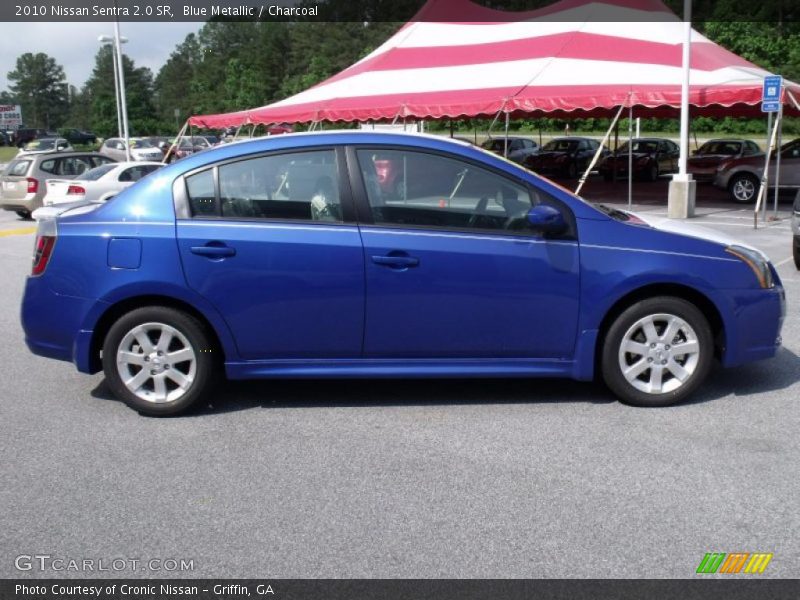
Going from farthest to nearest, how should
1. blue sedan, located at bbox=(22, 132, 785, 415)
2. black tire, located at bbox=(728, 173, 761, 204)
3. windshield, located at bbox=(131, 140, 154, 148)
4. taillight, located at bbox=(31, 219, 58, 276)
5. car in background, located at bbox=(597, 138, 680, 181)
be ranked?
1. windshield, located at bbox=(131, 140, 154, 148)
2. car in background, located at bbox=(597, 138, 680, 181)
3. black tire, located at bbox=(728, 173, 761, 204)
4. taillight, located at bbox=(31, 219, 58, 276)
5. blue sedan, located at bbox=(22, 132, 785, 415)

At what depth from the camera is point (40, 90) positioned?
152625 millimetres

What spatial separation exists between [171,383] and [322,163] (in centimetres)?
163

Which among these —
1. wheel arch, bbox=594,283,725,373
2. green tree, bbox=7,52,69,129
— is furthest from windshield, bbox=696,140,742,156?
green tree, bbox=7,52,69,129

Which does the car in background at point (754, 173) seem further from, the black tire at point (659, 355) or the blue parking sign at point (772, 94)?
the black tire at point (659, 355)

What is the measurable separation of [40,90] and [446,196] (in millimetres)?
163398

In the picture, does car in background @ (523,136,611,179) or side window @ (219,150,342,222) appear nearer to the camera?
side window @ (219,150,342,222)

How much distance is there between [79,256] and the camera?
5.44 m

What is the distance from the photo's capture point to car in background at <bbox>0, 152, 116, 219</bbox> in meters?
20.1

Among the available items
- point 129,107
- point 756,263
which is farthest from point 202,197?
point 129,107

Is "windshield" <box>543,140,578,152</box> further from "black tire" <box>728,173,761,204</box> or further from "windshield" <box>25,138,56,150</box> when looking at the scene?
"windshield" <box>25,138,56,150</box>

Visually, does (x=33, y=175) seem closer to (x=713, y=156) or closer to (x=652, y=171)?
(x=713, y=156)

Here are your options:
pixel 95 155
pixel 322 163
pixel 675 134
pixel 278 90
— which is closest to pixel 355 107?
pixel 95 155

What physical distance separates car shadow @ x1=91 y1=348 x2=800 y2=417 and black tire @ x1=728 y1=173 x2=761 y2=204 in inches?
676

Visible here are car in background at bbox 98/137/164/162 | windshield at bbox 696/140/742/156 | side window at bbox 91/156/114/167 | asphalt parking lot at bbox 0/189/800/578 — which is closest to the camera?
asphalt parking lot at bbox 0/189/800/578
